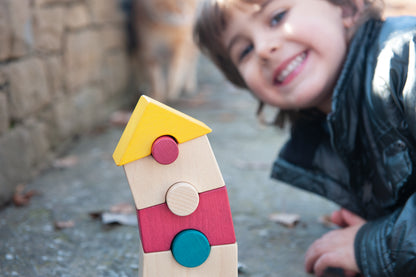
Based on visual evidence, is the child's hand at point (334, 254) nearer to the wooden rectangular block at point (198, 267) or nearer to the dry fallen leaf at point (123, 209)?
the wooden rectangular block at point (198, 267)

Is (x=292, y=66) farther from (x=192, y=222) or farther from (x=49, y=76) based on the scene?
(x=49, y=76)

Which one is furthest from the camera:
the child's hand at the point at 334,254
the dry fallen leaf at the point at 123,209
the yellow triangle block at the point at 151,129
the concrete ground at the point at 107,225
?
the dry fallen leaf at the point at 123,209

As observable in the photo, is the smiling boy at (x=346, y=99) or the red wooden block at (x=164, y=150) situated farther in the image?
the smiling boy at (x=346, y=99)

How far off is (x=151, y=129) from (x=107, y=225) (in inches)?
33.7

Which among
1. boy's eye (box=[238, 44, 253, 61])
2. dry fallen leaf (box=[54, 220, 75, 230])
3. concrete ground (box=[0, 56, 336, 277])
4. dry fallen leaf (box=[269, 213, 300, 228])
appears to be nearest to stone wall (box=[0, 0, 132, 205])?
concrete ground (box=[0, 56, 336, 277])

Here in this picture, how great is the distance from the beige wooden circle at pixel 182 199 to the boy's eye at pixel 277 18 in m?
0.71

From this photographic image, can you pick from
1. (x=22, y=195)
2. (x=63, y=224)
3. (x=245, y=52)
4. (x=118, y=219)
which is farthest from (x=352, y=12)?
(x=22, y=195)

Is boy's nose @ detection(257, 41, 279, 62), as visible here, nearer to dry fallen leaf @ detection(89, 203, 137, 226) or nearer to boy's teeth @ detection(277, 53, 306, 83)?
boy's teeth @ detection(277, 53, 306, 83)

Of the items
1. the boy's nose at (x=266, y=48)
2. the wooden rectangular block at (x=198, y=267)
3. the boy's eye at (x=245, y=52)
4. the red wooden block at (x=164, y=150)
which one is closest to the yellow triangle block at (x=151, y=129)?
the red wooden block at (x=164, y=150)

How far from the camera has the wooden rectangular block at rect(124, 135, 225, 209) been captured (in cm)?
92

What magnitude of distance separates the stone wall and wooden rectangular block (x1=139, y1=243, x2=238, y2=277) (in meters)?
1.06

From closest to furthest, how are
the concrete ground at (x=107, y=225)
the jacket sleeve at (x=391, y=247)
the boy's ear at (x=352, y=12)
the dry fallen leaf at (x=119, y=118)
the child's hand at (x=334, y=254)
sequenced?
the jacket sleeve at (x=391, y=247) < the child's hand at (x=334, y=254) < the concrete ground at (x=107, y=225) < the boy's ear at (x=352, y=12) < the dry fallen leaf at (x=119, y=118)

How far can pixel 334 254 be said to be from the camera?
1239mm

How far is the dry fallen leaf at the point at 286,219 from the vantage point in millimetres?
1659
